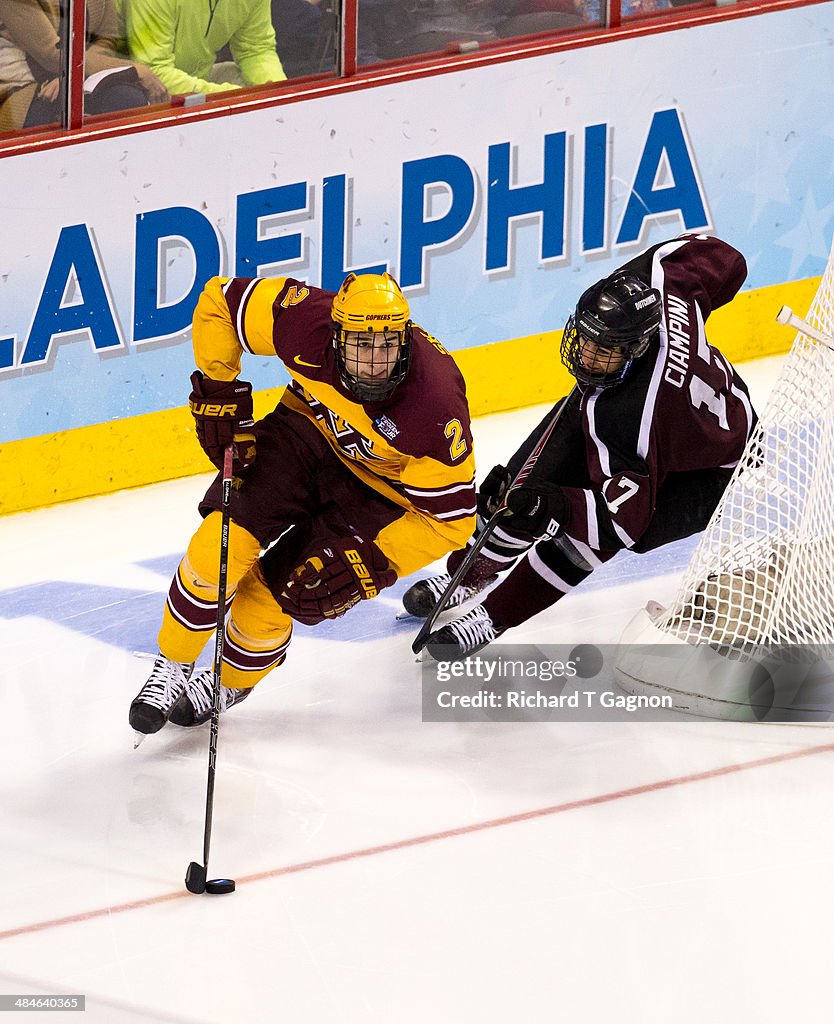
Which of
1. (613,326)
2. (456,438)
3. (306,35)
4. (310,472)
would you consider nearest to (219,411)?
(310,472)

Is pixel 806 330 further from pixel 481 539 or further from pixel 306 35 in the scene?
pixel 306 35

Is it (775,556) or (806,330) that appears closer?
(806,330)

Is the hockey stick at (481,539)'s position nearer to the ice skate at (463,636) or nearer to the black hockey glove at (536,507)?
the ice skate at (463,636)

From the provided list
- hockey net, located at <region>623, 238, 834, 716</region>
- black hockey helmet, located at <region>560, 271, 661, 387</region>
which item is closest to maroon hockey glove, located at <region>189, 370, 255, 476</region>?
black hockey helmet, located at <region>560, 271, 661, 387</region>

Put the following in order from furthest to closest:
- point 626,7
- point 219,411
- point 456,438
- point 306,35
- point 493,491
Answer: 1. point 626,7
2. point 306,35
3. point 493,491
4. point 219,411
5. point 456,438

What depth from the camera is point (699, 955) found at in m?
3.08

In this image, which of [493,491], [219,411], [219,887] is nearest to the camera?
[219,887]

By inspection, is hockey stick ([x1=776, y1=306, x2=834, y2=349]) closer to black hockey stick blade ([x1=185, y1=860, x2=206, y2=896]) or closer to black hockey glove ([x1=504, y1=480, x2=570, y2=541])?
black hockey glove ([x1=504, y1=480, x2=570, y2=541])

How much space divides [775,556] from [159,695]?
1.51m

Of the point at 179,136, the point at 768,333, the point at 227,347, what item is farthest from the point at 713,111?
the point at 227,347

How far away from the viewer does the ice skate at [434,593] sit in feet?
15.8

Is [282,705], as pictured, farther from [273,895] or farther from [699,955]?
[699,955]

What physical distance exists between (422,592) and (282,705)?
0.70 meters

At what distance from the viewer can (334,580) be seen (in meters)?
3.82
